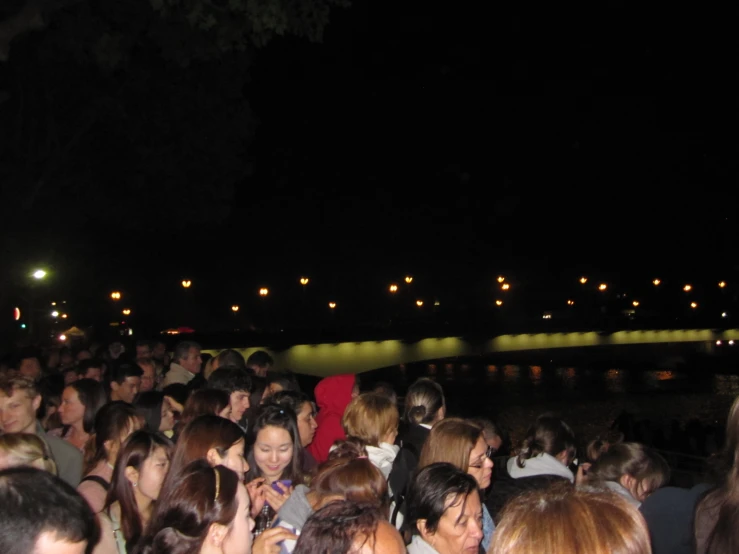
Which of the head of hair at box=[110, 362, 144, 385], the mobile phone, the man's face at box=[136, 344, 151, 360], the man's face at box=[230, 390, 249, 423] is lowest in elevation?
the mobile phone

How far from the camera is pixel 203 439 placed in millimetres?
4266

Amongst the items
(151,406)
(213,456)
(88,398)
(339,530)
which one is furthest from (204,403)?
(339,530)

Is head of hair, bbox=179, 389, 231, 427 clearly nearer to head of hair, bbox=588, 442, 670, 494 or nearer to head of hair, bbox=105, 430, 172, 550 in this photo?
head of hair, bbox=105, 430, 172, 550

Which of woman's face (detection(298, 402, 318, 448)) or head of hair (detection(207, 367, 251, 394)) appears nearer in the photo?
woman's face (detection(298, 402, 318, 448))

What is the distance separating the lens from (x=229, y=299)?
184 ft

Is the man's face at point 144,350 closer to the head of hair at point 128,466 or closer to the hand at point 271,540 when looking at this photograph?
the head of hair at point 128,466

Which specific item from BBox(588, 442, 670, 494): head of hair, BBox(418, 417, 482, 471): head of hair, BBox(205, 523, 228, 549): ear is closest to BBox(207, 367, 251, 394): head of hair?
BBox(418, 417, 482, 471): head of hair

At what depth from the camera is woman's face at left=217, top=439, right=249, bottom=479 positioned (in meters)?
4.29

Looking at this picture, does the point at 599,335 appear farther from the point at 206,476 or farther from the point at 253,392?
the point at 206,476

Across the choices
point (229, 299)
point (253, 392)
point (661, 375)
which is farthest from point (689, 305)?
point (253, 392)

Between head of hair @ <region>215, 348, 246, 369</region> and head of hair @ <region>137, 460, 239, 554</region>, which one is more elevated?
head of hair @ <region>215, 348, 246, 369</region>

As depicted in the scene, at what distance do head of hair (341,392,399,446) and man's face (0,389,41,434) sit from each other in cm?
243

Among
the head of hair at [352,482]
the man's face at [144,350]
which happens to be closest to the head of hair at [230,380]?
the head of hair at [352,482]

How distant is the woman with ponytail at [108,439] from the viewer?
5.02m
